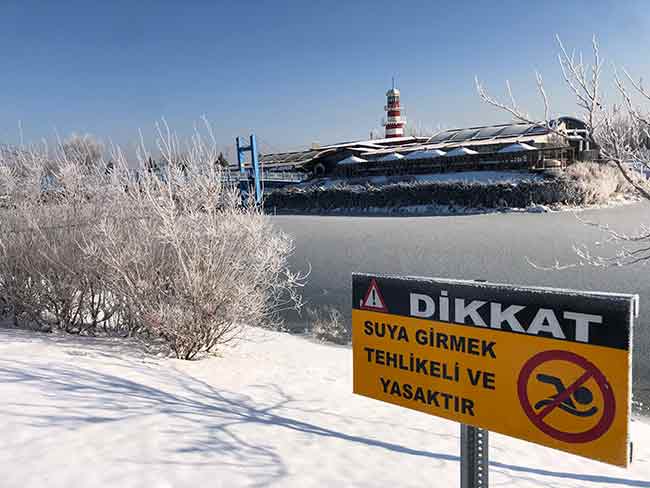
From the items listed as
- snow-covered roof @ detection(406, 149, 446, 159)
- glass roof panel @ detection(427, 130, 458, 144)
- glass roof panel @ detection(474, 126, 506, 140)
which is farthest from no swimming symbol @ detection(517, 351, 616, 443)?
glass roof panel @ detection(427, 130, 458, 144)

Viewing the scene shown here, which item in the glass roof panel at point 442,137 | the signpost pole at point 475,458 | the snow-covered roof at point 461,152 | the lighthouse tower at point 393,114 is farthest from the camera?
the lighthouse tower at point 393,114

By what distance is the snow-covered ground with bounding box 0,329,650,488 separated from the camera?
3389 millimetres

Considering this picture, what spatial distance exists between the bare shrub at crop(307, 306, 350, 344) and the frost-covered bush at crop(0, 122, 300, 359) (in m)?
1.90

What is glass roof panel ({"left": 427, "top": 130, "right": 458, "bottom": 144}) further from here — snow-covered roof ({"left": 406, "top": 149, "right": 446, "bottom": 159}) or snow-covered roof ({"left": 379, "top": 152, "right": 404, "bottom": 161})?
snow-covered roof ({"left": 406, "top": 149, "right": 446, "bottom": 159})

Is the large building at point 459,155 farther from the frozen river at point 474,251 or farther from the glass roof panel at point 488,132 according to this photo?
the frozen river at point 474,251

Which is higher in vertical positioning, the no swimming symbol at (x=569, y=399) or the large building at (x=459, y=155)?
the large building at (x=459, y=155)

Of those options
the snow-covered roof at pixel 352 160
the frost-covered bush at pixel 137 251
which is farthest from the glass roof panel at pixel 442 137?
the frost-covered bush at pixel 137 251

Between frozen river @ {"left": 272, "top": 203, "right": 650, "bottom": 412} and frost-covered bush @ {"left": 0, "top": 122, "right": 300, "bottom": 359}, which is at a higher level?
frost-covered bush @ {"left": 0, "top": 122, "right": 300, "bottom": 359}

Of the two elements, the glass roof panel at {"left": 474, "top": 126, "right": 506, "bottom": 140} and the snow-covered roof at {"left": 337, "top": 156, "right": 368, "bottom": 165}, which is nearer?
the snow-covered roof at {"left": 337, "top": 156, "right": 368, "bottom": 165}

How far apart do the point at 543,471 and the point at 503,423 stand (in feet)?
8.37

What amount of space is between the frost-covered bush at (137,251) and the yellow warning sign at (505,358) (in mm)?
4924

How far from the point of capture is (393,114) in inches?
2559

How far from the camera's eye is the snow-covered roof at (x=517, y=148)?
102 feet

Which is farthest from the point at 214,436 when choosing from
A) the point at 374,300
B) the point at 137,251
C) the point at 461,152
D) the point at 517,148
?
the point at 461,152
